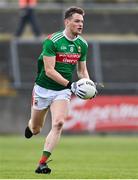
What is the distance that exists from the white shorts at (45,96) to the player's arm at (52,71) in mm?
326

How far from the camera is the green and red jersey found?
43.7 feet

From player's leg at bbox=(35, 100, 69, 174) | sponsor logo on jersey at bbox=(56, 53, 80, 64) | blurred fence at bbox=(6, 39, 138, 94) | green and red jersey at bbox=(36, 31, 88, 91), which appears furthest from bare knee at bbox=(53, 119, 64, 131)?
blurred fence at bbox=(6, 39, 138, 94)

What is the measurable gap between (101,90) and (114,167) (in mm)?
13062

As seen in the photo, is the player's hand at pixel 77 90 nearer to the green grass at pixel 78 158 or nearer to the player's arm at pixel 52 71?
the player's arm at pixel 52 71

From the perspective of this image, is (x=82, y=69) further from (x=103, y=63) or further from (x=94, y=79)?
(x=103, y=63)

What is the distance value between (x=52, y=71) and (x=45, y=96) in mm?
587

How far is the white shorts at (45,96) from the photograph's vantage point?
13.5 metres

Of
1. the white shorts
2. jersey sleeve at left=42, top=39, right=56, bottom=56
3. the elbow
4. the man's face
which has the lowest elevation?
the white shorts

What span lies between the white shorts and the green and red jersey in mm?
70

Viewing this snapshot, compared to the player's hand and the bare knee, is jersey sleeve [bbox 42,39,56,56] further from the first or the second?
the bare knee

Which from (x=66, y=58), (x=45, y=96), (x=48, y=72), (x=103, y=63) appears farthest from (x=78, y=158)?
(x=103, y=63)

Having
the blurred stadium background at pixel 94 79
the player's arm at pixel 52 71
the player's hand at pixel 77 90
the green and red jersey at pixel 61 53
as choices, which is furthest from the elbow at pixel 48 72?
the blurred stadium background at pixel 94 79

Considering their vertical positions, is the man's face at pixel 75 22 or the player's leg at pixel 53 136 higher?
the man's face at pixel 75 22

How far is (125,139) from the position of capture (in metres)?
26.1
